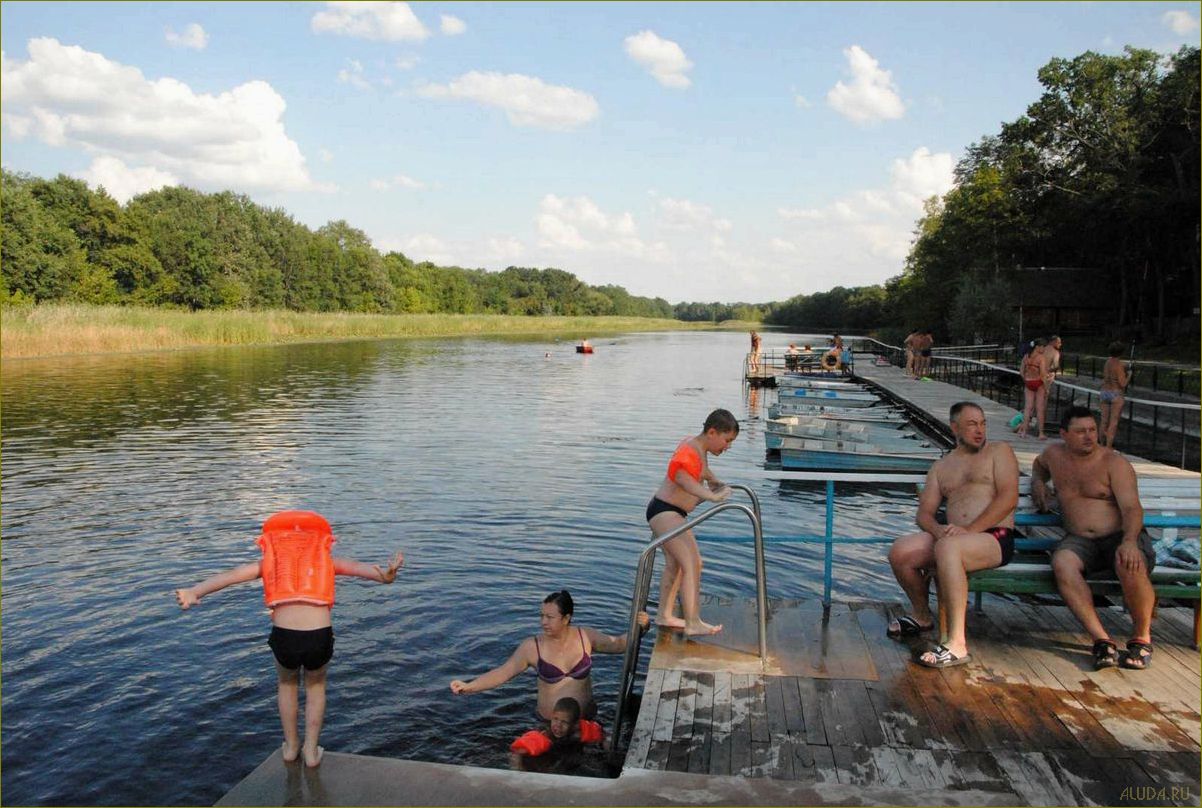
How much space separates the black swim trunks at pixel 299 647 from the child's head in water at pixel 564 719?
1984 millimetres

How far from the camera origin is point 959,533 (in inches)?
240

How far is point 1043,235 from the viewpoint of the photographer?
5438 centimetres

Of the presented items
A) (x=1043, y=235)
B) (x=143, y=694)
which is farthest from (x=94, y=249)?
(x=143, y=694)

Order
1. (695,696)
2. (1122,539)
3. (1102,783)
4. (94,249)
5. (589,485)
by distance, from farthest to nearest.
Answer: (94,249), (589,485), (1122,539), (695,696), (1102,783)

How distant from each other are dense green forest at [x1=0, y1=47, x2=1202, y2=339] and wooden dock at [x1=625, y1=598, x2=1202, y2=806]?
139 feet

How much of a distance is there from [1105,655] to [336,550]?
9.48 m

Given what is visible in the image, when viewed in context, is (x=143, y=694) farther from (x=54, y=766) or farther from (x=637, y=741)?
(x=637, y=741)

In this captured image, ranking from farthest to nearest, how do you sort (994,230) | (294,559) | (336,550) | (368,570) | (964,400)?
1. (994,230)
2. (964,400)
3. (336,550)
4. (368,570)
5. (294,559)

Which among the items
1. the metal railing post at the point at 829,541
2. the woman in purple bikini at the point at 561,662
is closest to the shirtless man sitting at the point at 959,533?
the metal railing post at the point at 829,541

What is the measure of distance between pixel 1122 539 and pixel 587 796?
4078 millimetres

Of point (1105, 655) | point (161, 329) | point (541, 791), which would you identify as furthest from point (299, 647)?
point (161, 329)

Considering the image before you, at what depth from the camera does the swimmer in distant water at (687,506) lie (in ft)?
20.7

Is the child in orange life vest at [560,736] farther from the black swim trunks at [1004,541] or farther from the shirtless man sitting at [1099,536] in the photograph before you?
the shirtless man sitting at [1099,536]

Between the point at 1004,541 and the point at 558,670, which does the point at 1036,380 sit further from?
the point at 558,670
